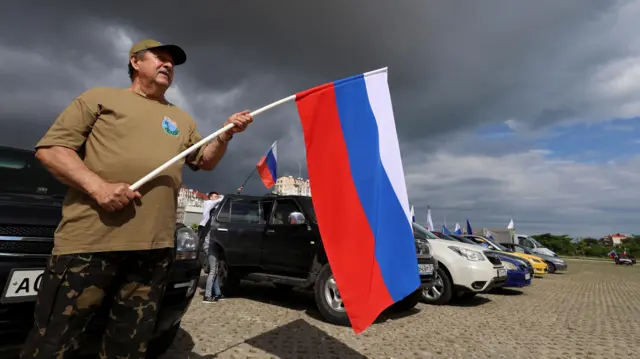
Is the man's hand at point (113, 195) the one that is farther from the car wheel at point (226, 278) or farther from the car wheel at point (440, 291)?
the car wheel at point (440, 291)

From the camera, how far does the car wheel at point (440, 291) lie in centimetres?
687

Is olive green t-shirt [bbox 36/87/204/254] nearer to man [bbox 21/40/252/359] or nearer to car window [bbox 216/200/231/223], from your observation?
man [bbox 21/40/252/359]

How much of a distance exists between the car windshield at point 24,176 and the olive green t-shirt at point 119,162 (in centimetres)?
193

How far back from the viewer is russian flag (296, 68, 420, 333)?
2443 millimetres

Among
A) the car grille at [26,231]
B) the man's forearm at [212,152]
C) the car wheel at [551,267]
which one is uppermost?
the man's forearm at [212,152]

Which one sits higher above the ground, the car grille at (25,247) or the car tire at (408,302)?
the car grille at (25,247)

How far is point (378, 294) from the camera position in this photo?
2463mm

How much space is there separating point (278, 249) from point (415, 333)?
247 centimetres

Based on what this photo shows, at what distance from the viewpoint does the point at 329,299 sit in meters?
4.98

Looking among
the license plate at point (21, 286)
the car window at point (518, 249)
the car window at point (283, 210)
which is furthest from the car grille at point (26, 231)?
the car window at point (518, 249)

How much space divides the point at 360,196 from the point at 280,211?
399 cm

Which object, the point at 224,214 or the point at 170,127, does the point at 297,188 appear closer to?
the point at 224,214

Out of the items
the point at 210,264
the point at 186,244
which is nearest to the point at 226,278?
the point at 210,264

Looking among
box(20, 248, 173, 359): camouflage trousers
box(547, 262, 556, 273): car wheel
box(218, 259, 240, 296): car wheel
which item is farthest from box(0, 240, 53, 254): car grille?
box(547, 262, 556, 273): car wheel
